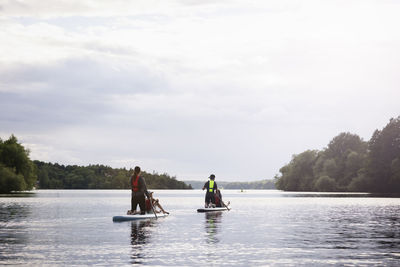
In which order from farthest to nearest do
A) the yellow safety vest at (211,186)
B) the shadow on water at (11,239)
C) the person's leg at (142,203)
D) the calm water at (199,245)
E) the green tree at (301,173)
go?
the green tree at (301,173), the yellow safety vest at (211,186), the person's leg at (142,203), the shadow on water at (11,239), the calm water at (199,245)

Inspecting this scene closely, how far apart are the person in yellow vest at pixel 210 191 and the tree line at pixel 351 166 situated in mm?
83087

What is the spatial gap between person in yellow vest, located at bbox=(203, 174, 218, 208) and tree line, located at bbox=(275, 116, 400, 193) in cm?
8309

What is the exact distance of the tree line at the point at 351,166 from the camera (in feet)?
413

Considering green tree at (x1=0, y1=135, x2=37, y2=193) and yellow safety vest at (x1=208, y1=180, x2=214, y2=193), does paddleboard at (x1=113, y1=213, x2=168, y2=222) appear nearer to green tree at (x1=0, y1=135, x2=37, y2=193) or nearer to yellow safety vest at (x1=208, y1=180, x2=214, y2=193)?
yellow safety vest at (x1=208, y1=180, x2=214, y2=193)

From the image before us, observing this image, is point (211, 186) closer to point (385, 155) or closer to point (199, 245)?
point (199, 245)

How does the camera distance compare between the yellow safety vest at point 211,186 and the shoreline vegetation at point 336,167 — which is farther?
the shoreline vegetation at point 336,167

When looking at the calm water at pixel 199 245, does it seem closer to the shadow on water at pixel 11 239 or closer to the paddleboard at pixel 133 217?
the shadow on water at pixel 11 239

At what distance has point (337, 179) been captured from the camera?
524 ft

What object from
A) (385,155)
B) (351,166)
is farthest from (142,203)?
(351,166)

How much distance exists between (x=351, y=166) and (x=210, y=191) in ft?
374

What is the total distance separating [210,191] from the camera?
44594 mm

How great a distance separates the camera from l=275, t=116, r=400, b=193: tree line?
413 feet

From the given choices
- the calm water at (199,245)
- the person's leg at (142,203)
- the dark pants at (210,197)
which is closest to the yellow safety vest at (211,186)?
the dark pants at (210,197)

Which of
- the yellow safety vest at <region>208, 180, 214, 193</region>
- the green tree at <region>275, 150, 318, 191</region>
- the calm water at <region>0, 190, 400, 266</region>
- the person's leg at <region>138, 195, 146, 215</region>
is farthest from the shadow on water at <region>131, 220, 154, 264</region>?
the green tree at <region>275, 150, 318, 191</region>
